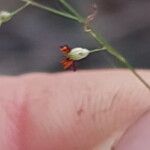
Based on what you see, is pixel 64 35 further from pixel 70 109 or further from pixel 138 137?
pixel 138 137

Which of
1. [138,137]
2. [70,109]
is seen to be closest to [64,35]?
[70,109]

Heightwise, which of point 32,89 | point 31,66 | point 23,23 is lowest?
point 32,89

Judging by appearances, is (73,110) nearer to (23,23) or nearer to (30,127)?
(30,127)

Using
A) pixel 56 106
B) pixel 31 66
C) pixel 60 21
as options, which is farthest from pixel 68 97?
pixel 60 21

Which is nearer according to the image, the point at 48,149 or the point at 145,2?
the point at 48,149

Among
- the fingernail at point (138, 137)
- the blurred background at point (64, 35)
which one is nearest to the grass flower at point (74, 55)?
the fingernail at point (138, 137)

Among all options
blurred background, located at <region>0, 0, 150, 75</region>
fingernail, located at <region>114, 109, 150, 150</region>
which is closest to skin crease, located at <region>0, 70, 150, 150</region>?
fingernail, located at <region>114, 109, 150, 150</region>

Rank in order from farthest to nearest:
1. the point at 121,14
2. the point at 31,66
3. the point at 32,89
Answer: the point at 121,14 → the point at 31,66 → the point at 32,89
